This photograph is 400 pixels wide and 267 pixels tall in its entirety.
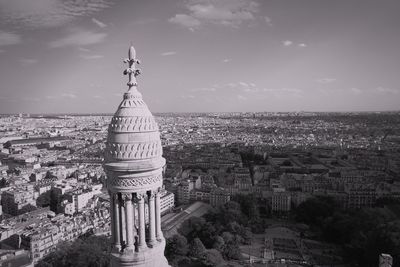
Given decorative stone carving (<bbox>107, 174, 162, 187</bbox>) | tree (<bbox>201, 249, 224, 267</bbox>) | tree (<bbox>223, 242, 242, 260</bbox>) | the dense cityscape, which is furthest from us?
tree (<bbox>223, 242, 242, 260</bbox>)

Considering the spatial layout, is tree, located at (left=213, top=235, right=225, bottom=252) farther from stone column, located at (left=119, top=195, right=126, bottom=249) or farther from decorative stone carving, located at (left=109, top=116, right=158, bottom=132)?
decorative stone carving, located at (left=109, top=116, right=158, bottom=132)

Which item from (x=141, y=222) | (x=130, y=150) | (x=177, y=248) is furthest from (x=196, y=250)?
(x=130, y=150)

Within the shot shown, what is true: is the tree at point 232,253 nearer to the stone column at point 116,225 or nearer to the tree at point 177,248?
the tree at point 177,248

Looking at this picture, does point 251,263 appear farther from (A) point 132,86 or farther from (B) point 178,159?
(B) point 178,159

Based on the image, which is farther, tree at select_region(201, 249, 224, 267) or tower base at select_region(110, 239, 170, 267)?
tree at select_region(201, 249, 224, 267)

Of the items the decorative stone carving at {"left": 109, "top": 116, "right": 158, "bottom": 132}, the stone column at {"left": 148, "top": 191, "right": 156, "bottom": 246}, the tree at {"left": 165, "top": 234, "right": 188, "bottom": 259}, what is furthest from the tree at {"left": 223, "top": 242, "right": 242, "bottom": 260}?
the decorative stone carving at {"left": 109, "top": 116, "right": 158, "bottom": 132}

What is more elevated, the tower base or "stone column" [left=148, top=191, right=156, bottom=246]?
"stone column" [left=148, top=191, right=156, bottom=246]

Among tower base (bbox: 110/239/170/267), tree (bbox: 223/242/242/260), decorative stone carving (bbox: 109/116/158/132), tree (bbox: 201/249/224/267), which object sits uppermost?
decorative stone carving (bbox: 109/116/158/132)

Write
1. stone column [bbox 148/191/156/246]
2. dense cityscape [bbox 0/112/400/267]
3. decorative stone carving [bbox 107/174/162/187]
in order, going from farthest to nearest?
dense cityscape [bbox 0/112/400/267] → stone column [bbox 148/191/156/246] → decorative stone carving [bbox 107/174/162/187]

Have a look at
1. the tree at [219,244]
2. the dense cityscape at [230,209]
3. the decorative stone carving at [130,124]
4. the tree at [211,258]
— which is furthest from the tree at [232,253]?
the decorative stone carving at [130,124]
